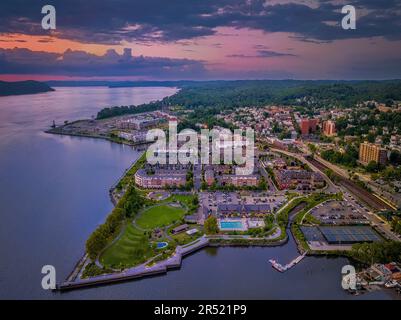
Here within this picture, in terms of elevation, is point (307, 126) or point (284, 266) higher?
point (307, 126)

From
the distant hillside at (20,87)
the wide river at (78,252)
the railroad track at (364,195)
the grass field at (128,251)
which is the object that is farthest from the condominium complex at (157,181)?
the distant hillside at (20,87)

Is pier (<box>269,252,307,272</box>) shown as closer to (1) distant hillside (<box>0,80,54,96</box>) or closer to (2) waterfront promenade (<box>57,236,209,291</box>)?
(2) waterfront promenade (<box>57,236,209,291</box>)

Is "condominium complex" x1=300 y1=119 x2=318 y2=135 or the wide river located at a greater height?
"condominium complex" x1=300 y1=119 x2=318 y2=135

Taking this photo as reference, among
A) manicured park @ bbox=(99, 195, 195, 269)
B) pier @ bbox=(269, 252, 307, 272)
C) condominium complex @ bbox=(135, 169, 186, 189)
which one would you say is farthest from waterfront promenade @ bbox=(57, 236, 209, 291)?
condominium complex @ bbox=(135, 169, 186, 189)

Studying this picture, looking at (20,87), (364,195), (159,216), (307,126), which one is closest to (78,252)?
(159,216)

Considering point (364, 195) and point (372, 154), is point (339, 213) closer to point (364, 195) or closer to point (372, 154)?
point (364, 195)

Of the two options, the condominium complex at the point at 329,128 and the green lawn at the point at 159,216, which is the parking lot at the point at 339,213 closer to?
the green lawn at the point at 159,216
